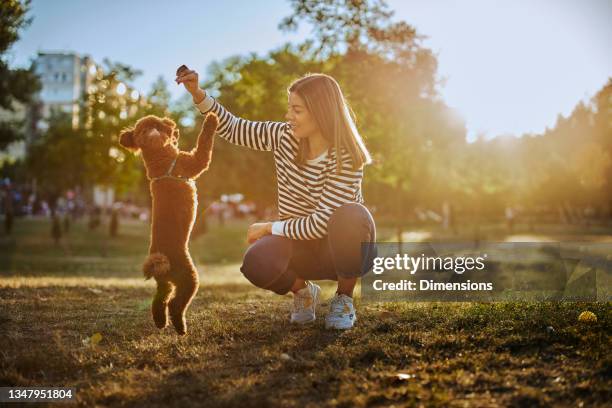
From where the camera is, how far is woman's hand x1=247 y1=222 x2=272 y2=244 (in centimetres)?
447

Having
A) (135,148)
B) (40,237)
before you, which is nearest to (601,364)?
(135,148)

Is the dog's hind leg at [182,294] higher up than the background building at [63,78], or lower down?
lower down

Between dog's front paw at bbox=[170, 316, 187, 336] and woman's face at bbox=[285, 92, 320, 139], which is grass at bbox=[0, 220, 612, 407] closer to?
dog's front paw at bbox=[170, 316, 187, 336]

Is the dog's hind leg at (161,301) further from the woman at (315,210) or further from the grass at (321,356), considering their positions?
the woman at (315,210)

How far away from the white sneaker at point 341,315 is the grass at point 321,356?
0.27 ft

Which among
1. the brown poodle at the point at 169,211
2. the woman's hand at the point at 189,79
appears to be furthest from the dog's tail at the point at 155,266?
the woman's hand at the point at 189,79

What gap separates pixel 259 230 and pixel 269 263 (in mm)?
339

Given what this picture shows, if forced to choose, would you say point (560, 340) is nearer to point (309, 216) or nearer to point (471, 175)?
point (309, 216)

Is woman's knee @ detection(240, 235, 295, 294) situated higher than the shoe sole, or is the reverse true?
woman's knee @ detection(240, 235, 295, 294)

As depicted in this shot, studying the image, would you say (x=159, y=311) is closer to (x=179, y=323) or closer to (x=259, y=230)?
(x=179, y=323)

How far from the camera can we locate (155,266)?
3631 mm

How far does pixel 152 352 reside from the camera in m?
3.74

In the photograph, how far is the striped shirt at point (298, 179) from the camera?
429 cm

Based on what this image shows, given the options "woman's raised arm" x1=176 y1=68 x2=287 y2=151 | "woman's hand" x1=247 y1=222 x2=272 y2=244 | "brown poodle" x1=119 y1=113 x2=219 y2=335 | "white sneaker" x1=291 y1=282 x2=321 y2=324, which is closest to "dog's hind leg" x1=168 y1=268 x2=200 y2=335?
"brown poodle" x1=119 y1=113 x2=219 y2=335
